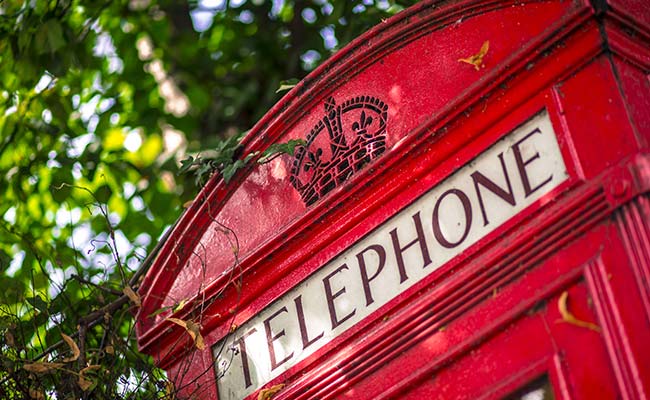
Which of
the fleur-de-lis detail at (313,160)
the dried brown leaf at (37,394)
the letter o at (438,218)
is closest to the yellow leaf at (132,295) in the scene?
the dried brown leaf at (37,394)

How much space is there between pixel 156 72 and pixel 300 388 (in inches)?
193

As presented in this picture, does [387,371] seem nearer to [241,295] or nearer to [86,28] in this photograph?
[241,295]

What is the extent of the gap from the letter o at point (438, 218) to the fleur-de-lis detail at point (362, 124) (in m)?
0.36

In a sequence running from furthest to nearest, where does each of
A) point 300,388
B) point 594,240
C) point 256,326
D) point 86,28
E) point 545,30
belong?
point 86,28 < point 256,326 < point 300,388 < point 545,30 < point 594,240

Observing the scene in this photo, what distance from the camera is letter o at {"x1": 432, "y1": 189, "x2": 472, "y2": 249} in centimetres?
234

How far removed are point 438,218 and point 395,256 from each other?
15 centimetres

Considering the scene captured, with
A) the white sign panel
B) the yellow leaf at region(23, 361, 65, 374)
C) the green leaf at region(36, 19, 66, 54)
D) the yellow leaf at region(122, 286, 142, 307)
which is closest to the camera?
the white sign panel

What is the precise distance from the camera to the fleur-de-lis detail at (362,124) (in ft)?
8.80

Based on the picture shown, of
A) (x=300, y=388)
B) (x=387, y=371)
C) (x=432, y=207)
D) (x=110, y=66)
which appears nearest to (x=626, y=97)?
(x=432, y=207)

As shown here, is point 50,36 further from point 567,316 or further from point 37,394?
point 567,316

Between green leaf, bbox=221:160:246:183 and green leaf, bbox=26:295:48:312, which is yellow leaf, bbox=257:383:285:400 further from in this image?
green leaf, bbox=26:295:48:312

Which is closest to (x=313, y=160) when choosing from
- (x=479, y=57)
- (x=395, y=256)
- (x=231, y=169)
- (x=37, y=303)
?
(x=231, y=169)

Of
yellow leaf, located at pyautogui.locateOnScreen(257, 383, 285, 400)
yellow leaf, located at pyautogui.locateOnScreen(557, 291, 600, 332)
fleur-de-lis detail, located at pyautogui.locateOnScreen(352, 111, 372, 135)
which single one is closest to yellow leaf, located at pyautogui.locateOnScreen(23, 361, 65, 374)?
yellow leaf, located at pyautogui.locateOnScreen(257, 383, 285, 400)

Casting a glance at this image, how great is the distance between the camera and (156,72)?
7.17 meters
